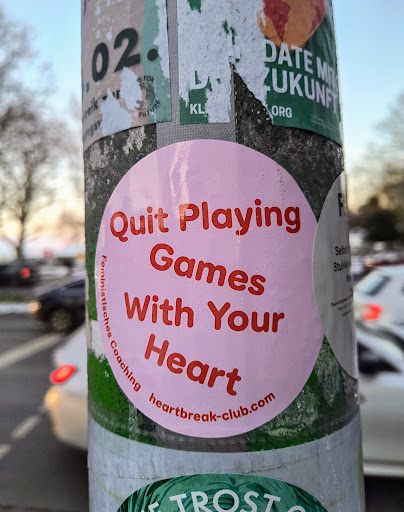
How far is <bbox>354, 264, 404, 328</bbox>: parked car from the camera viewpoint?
7.00 m

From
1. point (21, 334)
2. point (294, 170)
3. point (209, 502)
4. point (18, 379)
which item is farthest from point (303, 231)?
point (21, 334)

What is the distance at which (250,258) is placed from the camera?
1257 mm

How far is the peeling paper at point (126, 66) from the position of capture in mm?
1298

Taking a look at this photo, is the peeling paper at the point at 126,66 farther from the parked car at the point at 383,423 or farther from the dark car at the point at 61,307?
the dark car at the point at 61,307

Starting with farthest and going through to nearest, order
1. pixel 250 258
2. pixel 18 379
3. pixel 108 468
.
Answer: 1. pixel 18 379
2. pixel 108 468
3. pixel 250 258

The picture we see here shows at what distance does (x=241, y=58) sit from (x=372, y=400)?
3435 millimetres

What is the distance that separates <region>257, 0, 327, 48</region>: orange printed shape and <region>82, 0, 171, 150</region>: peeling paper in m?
0.29

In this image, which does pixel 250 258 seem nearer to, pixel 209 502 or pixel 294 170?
pixel 294 170

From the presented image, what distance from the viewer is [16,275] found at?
23125 mm

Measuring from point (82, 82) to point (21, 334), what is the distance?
36.1ft

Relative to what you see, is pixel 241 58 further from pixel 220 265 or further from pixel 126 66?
pixel 220 265

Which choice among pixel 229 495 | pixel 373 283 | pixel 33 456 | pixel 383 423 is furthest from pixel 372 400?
pixel 373 283

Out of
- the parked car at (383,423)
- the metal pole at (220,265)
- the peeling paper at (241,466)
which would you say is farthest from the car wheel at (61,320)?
the metal pole at (220,265)

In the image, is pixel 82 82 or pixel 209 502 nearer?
pixel 209 502
